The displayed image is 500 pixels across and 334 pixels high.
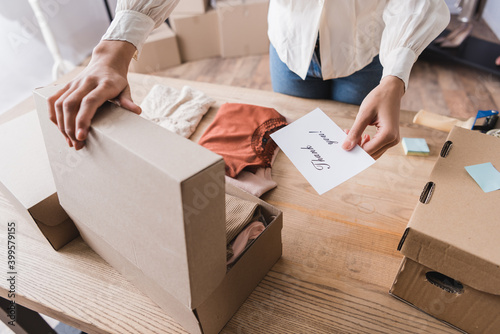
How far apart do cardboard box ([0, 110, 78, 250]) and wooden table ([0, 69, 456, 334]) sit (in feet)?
0.18

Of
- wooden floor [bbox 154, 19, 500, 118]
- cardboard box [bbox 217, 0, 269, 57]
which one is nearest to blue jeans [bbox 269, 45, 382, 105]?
wooden floor [bbox 154, 19, 500, 118]

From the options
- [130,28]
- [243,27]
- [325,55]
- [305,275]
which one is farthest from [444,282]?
[243,27]

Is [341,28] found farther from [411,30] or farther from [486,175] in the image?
[486,175]

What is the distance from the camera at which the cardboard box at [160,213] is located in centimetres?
39

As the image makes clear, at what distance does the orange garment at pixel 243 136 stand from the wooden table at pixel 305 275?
3.3 inches

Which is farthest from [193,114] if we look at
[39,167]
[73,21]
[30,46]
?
[73,21]

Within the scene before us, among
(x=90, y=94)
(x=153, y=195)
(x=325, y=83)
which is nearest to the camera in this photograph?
(x=153, y=195)

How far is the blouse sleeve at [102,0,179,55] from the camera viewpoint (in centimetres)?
72

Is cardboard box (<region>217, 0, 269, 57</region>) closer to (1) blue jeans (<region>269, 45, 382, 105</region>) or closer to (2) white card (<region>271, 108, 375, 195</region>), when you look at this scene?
(1) blue jeans (<region>269, 45, 382, 105</region>)

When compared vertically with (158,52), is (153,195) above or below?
above

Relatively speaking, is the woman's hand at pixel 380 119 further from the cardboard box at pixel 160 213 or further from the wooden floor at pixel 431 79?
the wooden floor at pixel 431 79

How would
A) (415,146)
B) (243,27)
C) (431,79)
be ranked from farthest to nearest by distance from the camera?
(243,27) → (431,79) → (415,146)

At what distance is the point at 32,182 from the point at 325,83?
0.87m

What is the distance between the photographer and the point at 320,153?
2.21 feet
